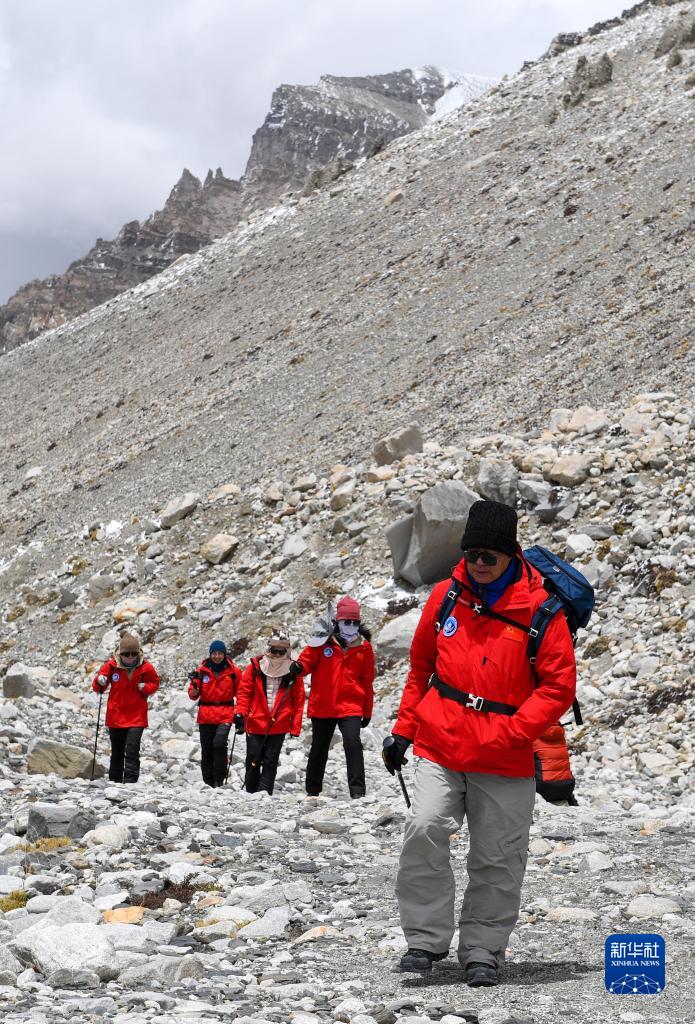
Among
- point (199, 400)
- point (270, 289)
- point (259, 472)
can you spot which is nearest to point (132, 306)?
point (270, 289)

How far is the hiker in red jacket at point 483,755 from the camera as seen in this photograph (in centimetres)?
473

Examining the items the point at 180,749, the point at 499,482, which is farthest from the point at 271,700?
the point at 499,482

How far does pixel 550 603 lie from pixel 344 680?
6.01 m

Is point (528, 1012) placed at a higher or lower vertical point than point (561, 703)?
lower

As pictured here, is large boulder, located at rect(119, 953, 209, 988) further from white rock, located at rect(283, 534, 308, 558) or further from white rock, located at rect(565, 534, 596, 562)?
white rock, located at rect(283, 534, 308, 558)

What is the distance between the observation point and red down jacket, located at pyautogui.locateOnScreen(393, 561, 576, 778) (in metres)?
4.70

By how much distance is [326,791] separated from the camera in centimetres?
1186

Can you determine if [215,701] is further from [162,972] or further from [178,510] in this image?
[178,510]

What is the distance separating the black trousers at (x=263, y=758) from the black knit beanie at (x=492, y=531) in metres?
6.91

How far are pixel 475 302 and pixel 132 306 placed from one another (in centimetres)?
3072

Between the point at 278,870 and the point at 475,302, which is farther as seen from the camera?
the point at 475,302

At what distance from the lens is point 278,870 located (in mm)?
7223

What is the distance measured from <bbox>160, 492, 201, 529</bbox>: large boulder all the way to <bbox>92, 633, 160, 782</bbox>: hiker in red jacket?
1345 cm

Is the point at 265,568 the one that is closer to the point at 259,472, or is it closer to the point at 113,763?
the point at 259,472
